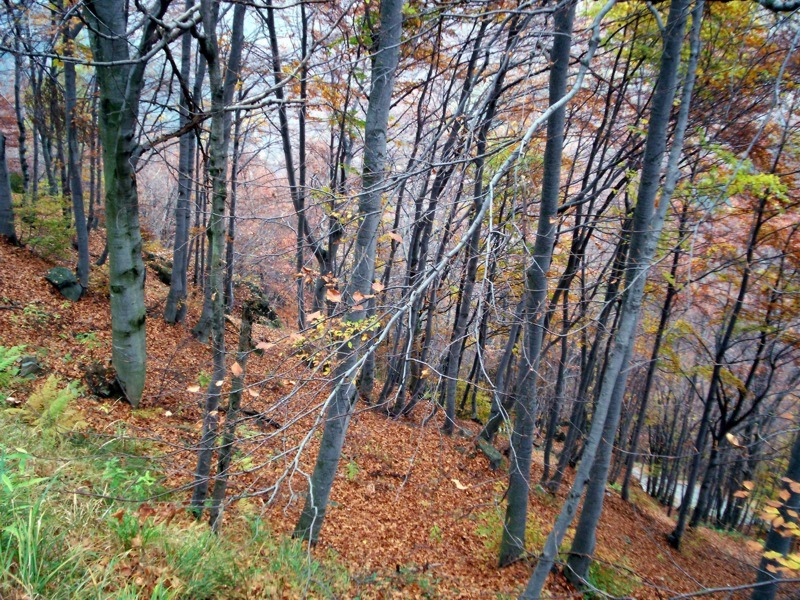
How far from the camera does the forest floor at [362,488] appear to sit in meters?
5.30

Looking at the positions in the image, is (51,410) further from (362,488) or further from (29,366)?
(362,488)

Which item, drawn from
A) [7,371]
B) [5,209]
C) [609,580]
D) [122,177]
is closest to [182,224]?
[122,177]

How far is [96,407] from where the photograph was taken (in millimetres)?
5922

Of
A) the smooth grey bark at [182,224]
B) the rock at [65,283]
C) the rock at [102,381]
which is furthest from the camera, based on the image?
the smooth grey bark at [182,224]

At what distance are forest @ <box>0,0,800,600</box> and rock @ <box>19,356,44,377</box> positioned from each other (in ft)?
0.18

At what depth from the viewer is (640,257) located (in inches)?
168

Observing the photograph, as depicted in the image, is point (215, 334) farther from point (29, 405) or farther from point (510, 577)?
point (510, 577)

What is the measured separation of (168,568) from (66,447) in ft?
8.60

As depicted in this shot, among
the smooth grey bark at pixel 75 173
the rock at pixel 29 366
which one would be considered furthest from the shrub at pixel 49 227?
the rock at pixel 29 366

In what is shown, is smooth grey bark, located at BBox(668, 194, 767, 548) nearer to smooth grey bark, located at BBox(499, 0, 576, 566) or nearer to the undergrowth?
smooth grey bark, located at BBox(499, 0, 576, 566)

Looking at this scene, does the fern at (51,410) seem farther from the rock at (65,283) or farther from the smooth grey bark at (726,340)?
the smooth grey bark at (726,340)

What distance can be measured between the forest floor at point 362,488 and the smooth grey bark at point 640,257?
82cm

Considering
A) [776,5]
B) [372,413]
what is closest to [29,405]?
[372,413]

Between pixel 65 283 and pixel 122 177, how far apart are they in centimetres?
517
